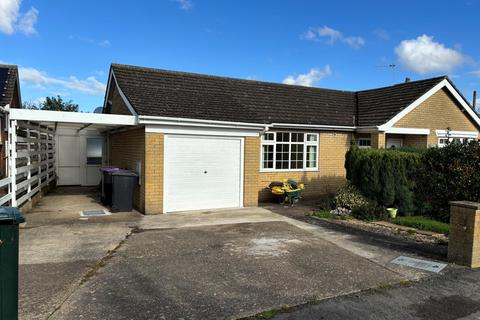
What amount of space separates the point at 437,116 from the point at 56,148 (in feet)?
55.0

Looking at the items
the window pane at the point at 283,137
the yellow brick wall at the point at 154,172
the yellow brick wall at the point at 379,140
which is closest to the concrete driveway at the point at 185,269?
the yellow brick wall at the point at 154,172

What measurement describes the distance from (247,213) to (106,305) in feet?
21.7

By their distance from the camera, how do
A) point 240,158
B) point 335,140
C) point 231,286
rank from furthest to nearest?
point 335,140 < point 240,158 < point 231,286

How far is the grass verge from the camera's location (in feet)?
31.0

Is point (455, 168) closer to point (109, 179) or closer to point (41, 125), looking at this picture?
point (109, 179)

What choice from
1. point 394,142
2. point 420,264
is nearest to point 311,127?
point 394,142

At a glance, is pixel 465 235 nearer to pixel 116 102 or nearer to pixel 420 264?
pixel 420 264

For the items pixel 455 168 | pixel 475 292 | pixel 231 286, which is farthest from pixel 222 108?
pixel 475 292

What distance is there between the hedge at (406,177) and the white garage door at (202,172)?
3.69 meters

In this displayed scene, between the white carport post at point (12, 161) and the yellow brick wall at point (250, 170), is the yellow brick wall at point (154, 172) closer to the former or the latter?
the yellow brick wall at point (250, 170)

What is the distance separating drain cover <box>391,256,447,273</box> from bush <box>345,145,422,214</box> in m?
4.85

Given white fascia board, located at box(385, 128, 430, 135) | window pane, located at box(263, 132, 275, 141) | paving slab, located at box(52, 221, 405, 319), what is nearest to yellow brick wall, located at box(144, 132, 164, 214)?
paving slab, located at box(52, 221, 405, 319)

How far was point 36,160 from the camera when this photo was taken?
43.2 ft

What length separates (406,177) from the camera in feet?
37.1
